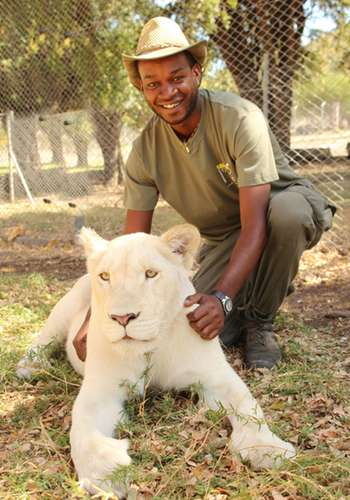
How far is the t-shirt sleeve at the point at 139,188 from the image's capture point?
3672 millimetres

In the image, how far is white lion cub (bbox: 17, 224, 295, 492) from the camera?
7.26ft

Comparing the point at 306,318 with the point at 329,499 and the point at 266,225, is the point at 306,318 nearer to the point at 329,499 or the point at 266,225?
the point at 266,225

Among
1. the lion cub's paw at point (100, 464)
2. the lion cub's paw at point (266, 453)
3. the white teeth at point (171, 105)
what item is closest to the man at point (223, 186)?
the white teeth at point (171, 105)

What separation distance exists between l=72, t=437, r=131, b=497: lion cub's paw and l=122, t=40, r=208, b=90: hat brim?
1.85 m

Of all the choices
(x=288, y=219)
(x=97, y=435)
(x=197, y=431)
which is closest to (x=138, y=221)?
(x=288, y=219)

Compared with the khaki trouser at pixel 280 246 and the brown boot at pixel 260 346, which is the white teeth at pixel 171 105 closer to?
the khaki trouser at pixel 280 246

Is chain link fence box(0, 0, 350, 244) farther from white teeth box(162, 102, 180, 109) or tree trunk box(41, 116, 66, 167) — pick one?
white teeth box(162, 102, 180, 109)

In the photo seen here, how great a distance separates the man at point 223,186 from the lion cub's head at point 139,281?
242 mm

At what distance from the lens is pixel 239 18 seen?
9953 millimetres

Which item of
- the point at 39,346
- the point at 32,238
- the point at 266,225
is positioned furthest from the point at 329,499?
the point at 32,238

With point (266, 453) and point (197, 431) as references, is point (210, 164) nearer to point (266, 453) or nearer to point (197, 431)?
point (197, 431)

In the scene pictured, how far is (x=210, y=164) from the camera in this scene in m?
3.49

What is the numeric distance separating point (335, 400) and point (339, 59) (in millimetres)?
10292

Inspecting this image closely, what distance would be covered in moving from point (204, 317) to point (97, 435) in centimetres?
64
